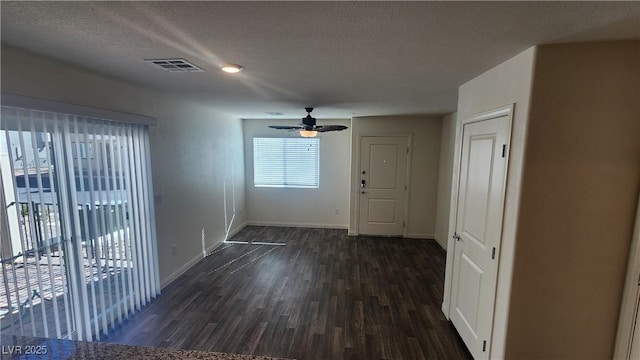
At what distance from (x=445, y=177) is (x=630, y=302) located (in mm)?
3328

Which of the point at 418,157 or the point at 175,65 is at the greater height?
the point at 175,65

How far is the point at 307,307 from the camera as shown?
9.93 ft

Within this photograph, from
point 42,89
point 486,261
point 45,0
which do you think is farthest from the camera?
point 486,261

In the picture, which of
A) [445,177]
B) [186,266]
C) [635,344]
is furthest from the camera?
[445,177]

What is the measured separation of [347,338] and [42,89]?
3083mm

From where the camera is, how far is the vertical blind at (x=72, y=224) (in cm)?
180

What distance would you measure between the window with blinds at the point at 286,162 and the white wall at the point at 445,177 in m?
2.41

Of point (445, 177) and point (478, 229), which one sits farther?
point (445, 177)

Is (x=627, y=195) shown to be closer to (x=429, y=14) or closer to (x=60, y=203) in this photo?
(x=429, y=14)

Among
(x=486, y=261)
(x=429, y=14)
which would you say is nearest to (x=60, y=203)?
(x=429, y=14)

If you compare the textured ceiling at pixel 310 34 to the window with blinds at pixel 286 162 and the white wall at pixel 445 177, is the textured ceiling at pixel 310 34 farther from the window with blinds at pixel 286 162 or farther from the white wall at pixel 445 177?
the window with blinds at pixel 286 162

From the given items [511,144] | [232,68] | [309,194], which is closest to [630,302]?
[511,144]

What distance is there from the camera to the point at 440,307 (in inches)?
120

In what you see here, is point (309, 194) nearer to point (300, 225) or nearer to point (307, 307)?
point (300, 225)
